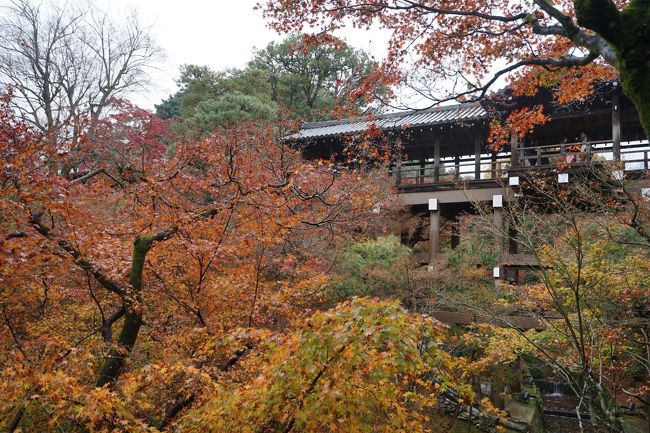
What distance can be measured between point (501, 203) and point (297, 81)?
1565 cm

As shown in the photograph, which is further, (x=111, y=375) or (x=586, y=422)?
(x=586, y=422)

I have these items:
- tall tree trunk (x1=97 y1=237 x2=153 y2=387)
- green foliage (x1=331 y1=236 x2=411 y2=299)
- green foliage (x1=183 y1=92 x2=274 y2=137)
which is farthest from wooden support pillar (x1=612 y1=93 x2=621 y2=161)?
tall tree trunk (x1=97 y1=237 x2=153 y2=387)

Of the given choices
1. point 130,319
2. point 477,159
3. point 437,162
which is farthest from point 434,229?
point 130,319

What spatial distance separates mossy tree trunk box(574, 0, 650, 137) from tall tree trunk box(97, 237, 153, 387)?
523 cm

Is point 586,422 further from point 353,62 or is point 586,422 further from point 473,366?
point 353,62

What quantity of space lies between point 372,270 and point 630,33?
32.3 feet

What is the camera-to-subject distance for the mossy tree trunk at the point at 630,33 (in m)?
2.71

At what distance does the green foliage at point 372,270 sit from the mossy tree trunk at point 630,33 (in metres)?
9.43

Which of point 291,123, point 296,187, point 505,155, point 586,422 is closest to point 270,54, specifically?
point 291,123

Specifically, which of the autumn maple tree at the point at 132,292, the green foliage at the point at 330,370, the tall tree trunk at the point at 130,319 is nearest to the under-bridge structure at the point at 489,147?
the autumn maple tree at the point at 132,292

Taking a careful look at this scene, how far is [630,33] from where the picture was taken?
2717 mm

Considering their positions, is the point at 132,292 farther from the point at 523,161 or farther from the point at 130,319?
the point at 523,161

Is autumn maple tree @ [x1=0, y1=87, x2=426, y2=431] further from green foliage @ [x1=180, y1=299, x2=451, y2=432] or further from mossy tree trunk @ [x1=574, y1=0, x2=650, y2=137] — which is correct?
mossy tree trunk @ [x1=574, y1=0, x2=650, y2=137]

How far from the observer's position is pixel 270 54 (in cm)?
2744
